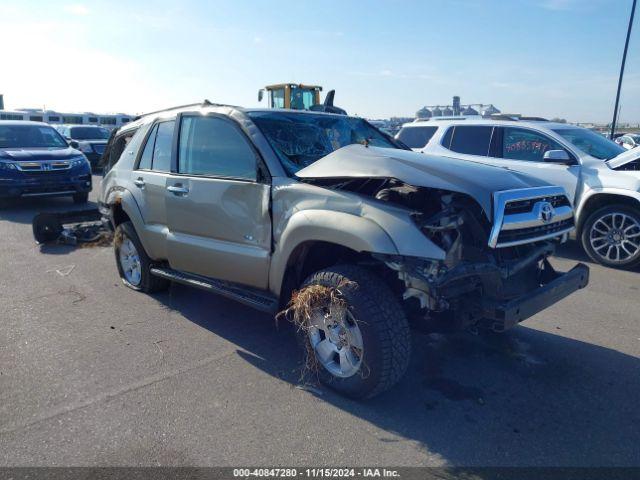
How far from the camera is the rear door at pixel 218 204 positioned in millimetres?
3908

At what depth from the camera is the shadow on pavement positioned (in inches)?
114

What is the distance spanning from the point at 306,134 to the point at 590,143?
5.11 meters

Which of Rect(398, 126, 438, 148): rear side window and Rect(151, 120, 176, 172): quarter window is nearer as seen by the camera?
Rect(151, 120, 176, 172): quarter window

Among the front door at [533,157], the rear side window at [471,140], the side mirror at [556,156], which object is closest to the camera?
the side mirror at [556,156]

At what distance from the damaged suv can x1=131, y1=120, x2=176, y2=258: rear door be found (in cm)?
6

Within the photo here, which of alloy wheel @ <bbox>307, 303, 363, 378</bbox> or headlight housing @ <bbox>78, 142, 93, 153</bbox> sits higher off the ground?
headlight housing @ <bbox>78, 142, 93, 153</bbox>

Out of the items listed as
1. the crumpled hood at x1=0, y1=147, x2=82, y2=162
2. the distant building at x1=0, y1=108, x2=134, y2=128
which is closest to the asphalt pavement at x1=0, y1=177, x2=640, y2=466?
the crumpled hood at x1=0, y1=147, x2=82, y2=162

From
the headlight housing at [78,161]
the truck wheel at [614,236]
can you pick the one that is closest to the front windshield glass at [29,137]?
the headlight housing at [78,161]

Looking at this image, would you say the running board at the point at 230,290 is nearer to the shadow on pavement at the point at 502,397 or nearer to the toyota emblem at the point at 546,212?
the shadow on pavement at the point at 502,397

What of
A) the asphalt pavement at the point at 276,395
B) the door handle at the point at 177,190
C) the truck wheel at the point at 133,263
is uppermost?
the door handle at the point at 177,190

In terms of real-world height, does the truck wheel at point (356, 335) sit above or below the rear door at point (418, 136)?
below

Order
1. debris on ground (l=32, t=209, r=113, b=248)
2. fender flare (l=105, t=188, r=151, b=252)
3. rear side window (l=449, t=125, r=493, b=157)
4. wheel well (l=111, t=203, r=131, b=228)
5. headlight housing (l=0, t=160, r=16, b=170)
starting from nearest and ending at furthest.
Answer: fender flare (l=105, t=188, r=151, b=252) < wheel well (l=111, t=203, r=131, b=228) < debris on ground (l=32, t=209, r=113, b=248) < rear side window (l=449, t=125, r=493, b=157) < headlight housing (l=0, t=160, r=16, b=170)

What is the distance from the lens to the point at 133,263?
5602 millimetres

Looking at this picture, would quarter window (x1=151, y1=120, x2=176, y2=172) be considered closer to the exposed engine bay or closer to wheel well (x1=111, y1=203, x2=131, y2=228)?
wheel well (x1=111, y1=203, x2=131, y2=228)
